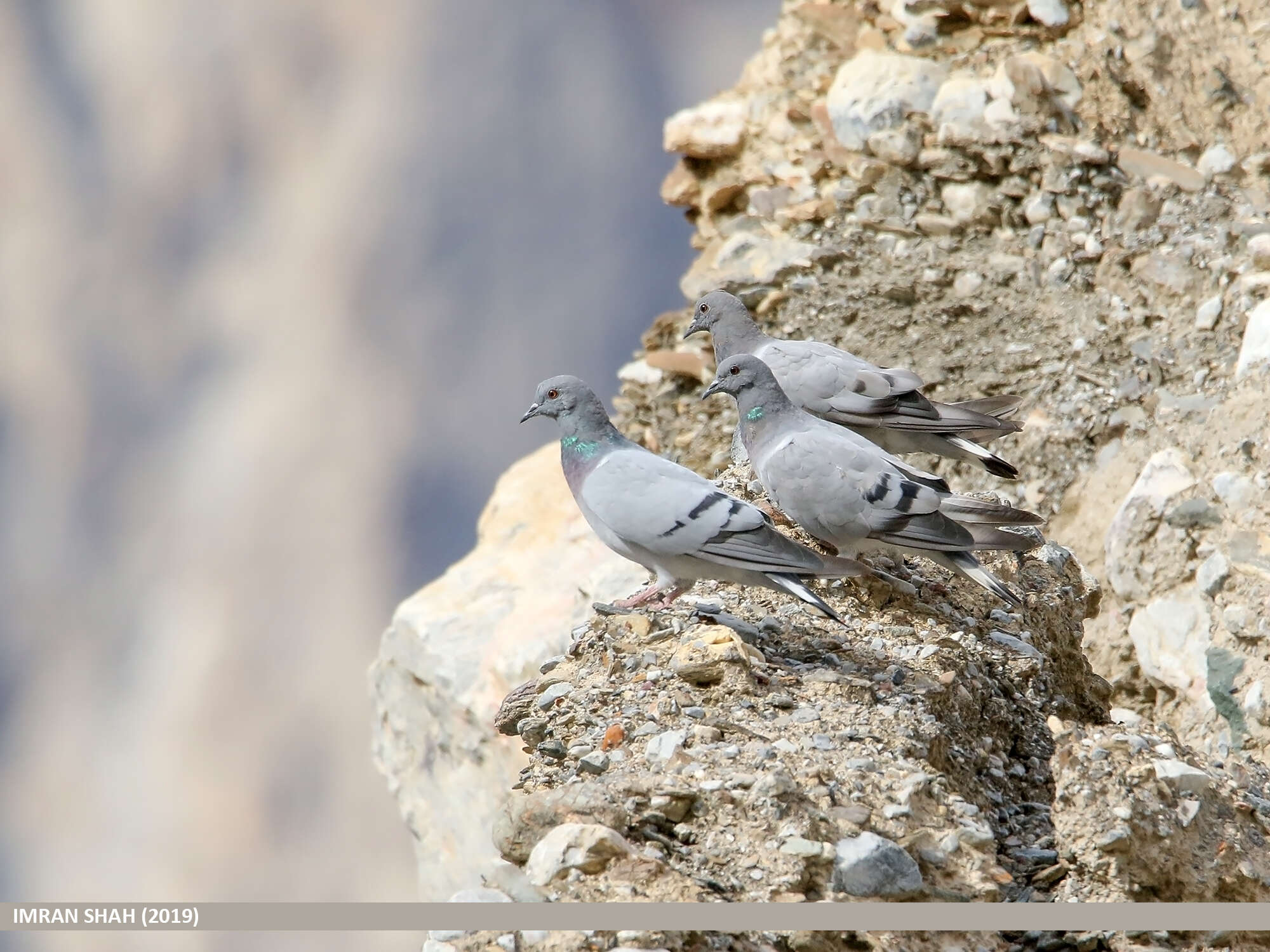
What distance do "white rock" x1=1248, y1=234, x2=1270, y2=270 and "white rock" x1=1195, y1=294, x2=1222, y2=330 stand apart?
31 cm

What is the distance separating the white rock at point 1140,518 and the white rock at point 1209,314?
107 cm

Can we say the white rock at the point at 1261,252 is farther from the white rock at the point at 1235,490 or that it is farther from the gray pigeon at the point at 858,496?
the gray pigeon at the point at 858,496

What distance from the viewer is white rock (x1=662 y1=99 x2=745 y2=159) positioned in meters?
11.0

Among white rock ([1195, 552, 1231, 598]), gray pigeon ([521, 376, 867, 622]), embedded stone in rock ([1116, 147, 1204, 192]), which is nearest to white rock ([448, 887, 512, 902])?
gray pigeon ([521, 376, 867, 622])

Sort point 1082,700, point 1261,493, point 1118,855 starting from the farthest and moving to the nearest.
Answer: point 1261,493 < point 1082,700 < point 1118,855

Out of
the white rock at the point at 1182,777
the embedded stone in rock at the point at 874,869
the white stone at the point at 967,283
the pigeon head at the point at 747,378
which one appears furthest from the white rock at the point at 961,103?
the embedded stone in rock at the point at 874,869

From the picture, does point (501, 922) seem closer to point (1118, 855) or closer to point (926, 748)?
point (926, 748)

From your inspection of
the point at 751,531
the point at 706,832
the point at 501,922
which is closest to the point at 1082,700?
the point at 751,531

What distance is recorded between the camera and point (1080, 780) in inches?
158

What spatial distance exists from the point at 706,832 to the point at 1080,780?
1.32 meters

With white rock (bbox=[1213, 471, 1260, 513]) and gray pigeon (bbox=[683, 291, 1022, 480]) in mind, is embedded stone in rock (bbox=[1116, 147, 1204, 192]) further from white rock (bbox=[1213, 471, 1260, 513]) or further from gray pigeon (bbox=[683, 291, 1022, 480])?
gray pigeon (bbox=[683, 291, 1022, 480])

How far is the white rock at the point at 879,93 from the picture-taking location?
10.0 m

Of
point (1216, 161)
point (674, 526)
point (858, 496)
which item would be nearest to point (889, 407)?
point (858, 496)

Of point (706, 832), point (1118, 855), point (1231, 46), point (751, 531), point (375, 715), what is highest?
point (1231, 46)
